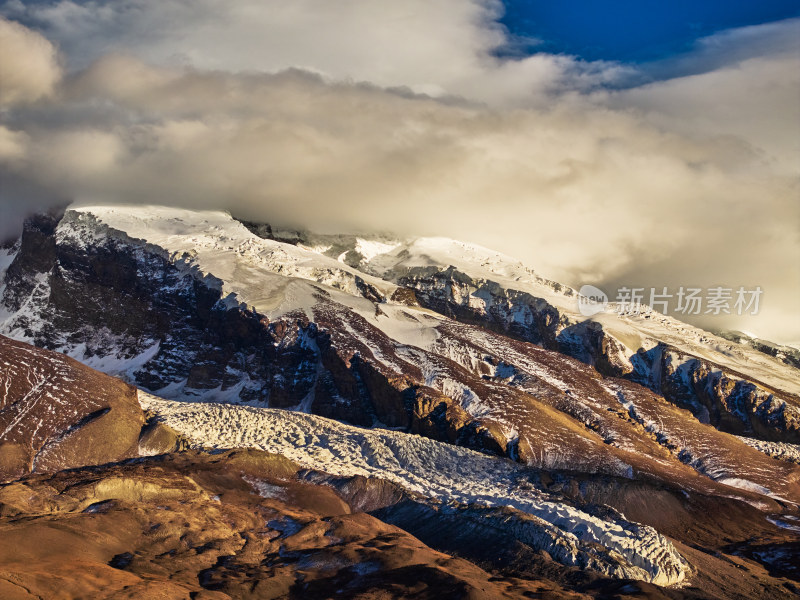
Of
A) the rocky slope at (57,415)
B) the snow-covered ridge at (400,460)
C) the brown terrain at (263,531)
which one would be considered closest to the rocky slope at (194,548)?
the brown terrain at (263,531)

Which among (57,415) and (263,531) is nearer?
(263,531)

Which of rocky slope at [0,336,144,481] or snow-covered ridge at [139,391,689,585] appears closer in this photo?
snow-covered ridge at [139,391,689,585]

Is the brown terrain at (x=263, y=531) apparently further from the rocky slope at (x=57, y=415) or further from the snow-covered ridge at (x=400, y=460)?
the snow-covered ridge at (x=400, y=460)

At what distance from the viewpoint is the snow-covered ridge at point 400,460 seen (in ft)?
403

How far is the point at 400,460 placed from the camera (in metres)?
172

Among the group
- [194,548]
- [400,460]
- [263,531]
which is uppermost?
[400,460]

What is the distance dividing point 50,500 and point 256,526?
28970mm

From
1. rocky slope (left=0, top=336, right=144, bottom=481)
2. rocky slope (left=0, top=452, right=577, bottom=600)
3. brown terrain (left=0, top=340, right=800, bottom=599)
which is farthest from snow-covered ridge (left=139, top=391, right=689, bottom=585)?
rocky slope (left=0, top=452, right=577, bottom=600)

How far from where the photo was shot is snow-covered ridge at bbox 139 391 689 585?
403ft

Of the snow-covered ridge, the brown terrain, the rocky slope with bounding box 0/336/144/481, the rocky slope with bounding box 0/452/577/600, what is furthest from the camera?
the rocky slope with bounding box 0/336/144/481

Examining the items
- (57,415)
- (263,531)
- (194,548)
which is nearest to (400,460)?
(263,531)

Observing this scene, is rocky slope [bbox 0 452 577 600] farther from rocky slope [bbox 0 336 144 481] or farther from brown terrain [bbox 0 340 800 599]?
rocky slope [bbox 0 336 144 481]

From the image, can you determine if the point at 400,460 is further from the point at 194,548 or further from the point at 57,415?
the point at 194,548

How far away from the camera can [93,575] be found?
77562 mm
